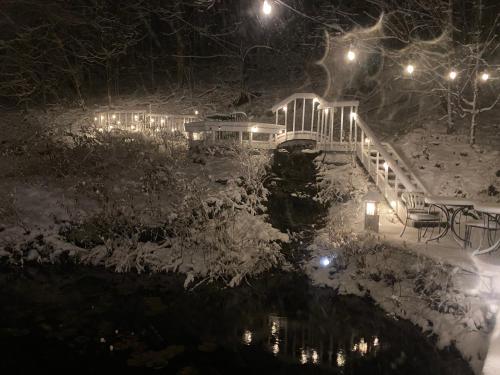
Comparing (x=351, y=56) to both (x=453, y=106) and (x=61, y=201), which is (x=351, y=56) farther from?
(x=61, y=201)

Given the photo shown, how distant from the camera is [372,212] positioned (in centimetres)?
1044

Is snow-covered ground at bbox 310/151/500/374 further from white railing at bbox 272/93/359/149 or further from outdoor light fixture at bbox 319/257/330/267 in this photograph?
white railing at bbox 272/93/359/149

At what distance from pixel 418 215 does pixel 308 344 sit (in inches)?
173

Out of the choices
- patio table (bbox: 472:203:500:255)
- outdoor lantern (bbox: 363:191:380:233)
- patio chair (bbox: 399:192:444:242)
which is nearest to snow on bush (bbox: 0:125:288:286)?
outdoor lantern (bbox: 363:191:380:233)

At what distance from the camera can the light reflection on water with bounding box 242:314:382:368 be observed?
23.4ft

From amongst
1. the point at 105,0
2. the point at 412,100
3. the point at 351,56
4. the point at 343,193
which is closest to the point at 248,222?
the point at 343,193

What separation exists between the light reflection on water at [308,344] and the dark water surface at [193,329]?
0.7 inches

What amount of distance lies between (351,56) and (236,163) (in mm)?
5177

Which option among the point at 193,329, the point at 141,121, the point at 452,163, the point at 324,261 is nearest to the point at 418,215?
the point at 324,261

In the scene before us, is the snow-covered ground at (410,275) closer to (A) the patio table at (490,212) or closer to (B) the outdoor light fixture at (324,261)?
(B) the outdoor light fixture at (324,261)

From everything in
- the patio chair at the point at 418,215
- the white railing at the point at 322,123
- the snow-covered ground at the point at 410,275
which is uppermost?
the white railing at the point at 322,123

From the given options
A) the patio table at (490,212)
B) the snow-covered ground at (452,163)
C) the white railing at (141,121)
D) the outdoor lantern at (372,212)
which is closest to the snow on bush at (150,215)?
the outdoor lantern at (372,212)

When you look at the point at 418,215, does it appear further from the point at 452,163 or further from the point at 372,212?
the point at 452,163

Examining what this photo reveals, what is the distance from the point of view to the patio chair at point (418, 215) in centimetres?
1017
